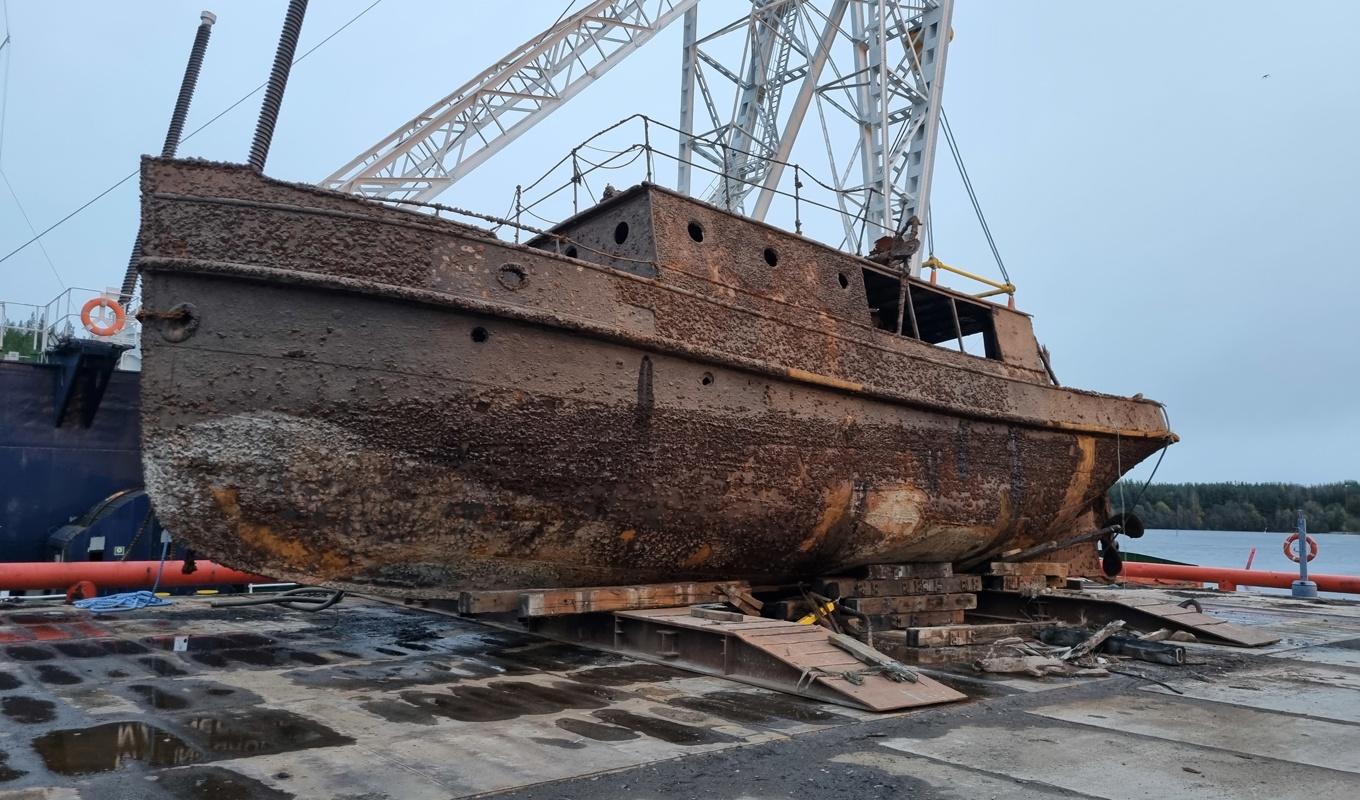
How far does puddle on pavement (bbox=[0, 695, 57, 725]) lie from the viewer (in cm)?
410

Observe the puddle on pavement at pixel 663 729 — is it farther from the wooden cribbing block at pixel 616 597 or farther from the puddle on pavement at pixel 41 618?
the puddle on pavement at pixel 41 618

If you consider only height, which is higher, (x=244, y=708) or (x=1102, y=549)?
(x=1102, y=549)

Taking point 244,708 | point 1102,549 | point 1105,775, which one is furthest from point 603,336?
point 1102,549

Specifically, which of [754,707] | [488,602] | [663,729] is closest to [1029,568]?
[754,707]

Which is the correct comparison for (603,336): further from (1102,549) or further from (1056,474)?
(1102,549)

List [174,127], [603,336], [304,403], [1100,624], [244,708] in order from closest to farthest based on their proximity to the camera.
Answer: [244,708] < [304,403] < [603,336] < [1100,624] < [174,127]

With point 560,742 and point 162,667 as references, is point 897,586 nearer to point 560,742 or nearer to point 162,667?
point 560,742

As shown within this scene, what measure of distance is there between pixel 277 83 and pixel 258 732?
250 inches

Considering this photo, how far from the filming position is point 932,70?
13.9 m

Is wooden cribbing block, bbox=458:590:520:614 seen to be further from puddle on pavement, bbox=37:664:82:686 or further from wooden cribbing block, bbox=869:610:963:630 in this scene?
wooden cribbing block, bbox=869:610:963:630

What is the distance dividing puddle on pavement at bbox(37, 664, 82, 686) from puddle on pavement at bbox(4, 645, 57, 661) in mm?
331

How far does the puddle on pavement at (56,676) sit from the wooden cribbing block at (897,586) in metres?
5.28

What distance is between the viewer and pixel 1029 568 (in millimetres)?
9133

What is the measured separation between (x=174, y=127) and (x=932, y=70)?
1385 cm
